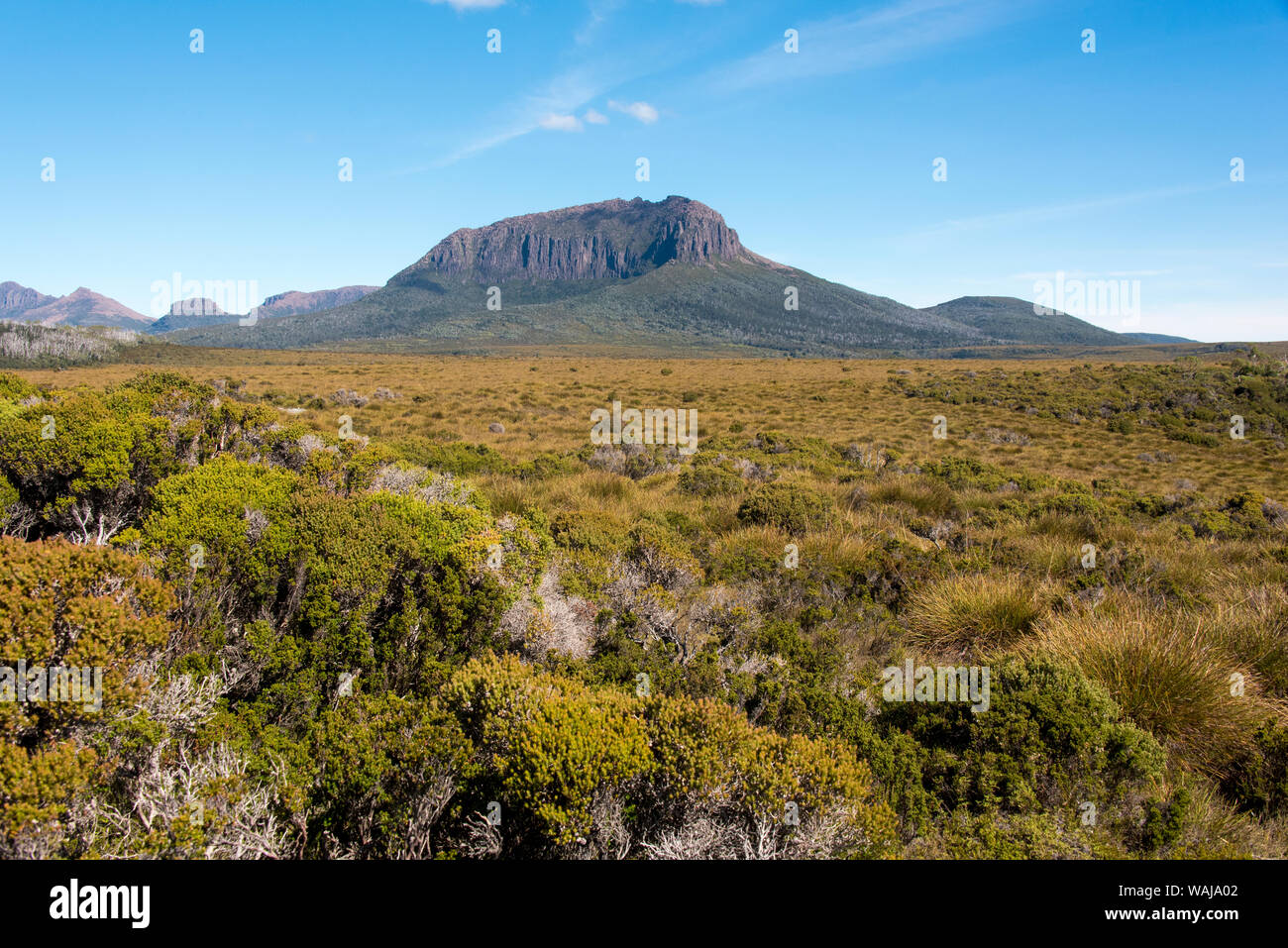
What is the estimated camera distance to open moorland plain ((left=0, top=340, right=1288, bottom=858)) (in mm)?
2730

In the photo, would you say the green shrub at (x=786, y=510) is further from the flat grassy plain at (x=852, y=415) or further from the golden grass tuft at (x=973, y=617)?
the flat grassy plain at (x=852, y=415)

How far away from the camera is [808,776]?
9.74 feet

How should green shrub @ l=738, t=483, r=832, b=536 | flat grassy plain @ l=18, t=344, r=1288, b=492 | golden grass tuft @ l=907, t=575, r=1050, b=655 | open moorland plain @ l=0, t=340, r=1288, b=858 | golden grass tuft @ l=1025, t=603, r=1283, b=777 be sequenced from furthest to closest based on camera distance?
flat grassy plain @ l=18, t=344, r=1288, b=492
green shrub @ l=738, t=483, r=832, b=536
golden grass tuft @ l=907, t=575, r=1050, b=655
golden grass tuft @ l=1025, t=603, r=1283, b=777
open moorland plain @ l=0, t=340, r=1288, b=858

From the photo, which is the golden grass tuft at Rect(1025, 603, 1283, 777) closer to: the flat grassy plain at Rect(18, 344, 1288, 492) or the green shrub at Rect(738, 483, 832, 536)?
the green shrub at Rect(738, 483, 832, 536)

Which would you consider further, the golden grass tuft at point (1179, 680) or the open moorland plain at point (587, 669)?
the golden grass tuft at point (1179, 680)

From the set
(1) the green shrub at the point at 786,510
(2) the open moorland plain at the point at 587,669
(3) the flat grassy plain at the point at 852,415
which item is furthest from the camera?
→ (3) the flat grassy plain at the point at 852,415

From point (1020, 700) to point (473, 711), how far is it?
3414 millimetres

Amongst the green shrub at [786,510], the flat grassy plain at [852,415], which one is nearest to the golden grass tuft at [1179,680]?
the green shrub at [786,510]

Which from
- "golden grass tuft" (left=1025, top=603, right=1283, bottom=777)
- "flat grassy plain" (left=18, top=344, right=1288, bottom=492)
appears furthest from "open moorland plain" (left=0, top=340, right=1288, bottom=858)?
"flat grassy plain" (left=18, top=344, right=1288, bottom=492)

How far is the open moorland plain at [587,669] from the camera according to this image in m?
2.73

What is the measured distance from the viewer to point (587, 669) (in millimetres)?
4164

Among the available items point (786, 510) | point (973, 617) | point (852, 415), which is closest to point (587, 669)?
point (973, 617)

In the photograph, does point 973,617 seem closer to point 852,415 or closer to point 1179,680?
point 1179,680
